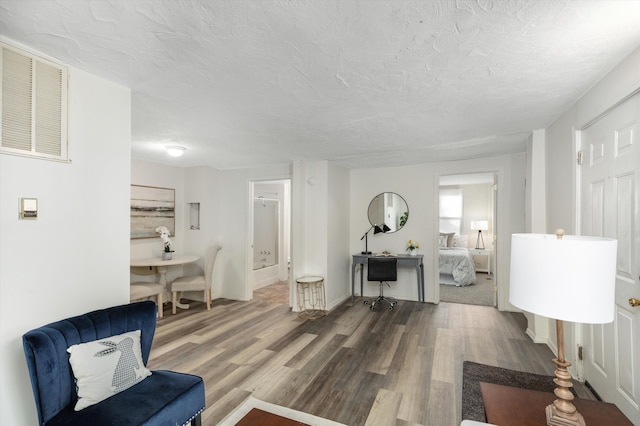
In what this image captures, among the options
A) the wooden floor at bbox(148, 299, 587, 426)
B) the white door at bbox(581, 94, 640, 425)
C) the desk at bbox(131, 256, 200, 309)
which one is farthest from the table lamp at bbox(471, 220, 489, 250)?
the desk at bbox(131, 256, 200, 309)

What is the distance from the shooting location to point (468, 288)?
586cm

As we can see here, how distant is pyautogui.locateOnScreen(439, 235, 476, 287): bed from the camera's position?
19.8 feet

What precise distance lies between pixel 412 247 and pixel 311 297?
1.84m

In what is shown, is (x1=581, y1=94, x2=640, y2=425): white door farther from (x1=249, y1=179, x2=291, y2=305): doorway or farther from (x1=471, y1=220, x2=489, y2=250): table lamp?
(x1=471, y1=220, x2=489, y2=250): table lamp

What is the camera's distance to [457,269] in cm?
608

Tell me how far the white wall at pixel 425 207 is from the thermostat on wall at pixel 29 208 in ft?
14.5

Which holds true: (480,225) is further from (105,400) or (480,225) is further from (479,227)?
(105,400)

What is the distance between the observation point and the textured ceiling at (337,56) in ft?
4.35

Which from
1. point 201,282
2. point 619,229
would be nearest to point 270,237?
point 201,282

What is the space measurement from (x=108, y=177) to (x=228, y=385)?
6.14 feet

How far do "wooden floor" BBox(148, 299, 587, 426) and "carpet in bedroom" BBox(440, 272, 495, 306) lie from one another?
407mm

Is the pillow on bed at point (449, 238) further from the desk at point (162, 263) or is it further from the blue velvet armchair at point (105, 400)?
the blue velvet armchair at point (105, 400)

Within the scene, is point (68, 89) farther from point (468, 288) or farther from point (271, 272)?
point (468, 288)

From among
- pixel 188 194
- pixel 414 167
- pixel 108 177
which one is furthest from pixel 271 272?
pixel 108 177
